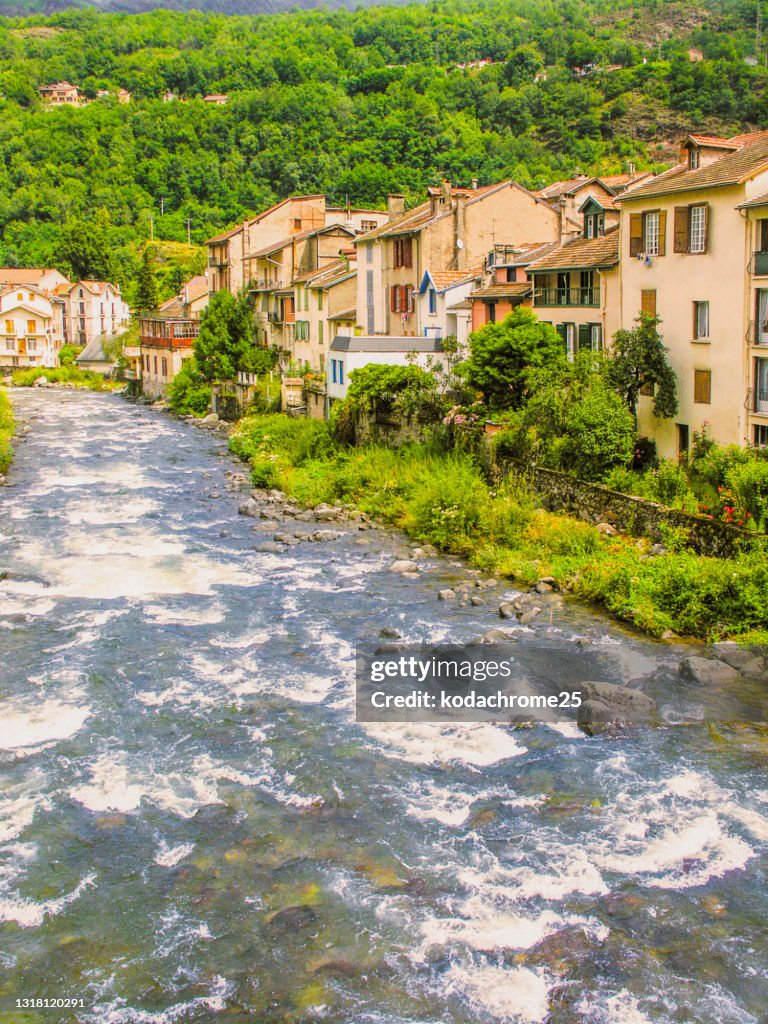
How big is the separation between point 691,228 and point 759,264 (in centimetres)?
295

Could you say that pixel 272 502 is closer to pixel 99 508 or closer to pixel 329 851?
pixel 99 508

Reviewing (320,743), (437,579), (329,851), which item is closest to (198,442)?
(437,579)

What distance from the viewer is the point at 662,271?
29750 millimetres

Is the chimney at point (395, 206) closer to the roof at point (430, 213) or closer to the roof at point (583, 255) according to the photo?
the roof at point (430, 213)

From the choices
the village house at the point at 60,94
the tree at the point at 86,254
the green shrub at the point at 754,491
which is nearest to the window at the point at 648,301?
the green shrub at the point at 754,491

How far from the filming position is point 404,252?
46.7 m

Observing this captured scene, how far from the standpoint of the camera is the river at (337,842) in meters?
11.5

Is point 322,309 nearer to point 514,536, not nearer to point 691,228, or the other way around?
point 691,228

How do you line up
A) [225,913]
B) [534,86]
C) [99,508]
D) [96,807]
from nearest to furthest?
[225,913] < [96,807] < [99,508] < [534,86]

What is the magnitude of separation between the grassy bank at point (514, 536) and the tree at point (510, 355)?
A: 239cm

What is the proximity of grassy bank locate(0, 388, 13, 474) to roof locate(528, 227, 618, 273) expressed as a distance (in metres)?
22.1

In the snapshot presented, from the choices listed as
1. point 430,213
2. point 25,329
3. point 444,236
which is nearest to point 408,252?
point 444,236

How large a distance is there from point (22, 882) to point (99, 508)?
2336 centimetres

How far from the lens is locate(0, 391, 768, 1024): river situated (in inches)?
454
